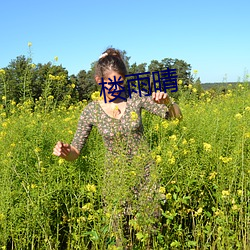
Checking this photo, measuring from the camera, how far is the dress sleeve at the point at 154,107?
2404 millimetres

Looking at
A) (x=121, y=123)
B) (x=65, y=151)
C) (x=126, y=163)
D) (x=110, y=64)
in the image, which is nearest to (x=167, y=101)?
(x=121, y=123)

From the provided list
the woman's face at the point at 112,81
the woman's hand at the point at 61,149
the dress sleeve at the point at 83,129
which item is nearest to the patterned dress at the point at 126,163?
the dress sleeve at the point at 83,129

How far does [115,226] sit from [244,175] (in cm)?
87

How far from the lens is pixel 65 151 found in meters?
2.22

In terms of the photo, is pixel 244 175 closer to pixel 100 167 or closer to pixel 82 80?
pixel 100 167

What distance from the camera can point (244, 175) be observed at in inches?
91.0

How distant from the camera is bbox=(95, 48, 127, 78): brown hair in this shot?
234cm

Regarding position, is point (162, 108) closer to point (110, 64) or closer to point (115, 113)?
point (115, 113)

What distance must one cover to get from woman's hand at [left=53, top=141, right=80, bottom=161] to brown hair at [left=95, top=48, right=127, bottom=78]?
19.8 inches

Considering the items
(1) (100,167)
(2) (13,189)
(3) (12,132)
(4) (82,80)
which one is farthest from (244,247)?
(4) (82,80)

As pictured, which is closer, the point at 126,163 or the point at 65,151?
the point at 126,163

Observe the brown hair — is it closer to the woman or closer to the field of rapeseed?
the woman

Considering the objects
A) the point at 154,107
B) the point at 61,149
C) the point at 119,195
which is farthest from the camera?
the point at 154,107

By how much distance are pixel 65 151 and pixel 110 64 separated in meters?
0.60
